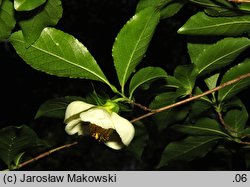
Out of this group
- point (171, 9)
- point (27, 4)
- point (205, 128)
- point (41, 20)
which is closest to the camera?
point (27, 4)

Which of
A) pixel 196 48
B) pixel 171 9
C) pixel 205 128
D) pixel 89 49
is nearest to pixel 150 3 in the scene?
pixel 171 9

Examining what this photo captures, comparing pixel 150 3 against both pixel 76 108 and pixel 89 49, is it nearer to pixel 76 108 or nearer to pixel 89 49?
pixel 76 108

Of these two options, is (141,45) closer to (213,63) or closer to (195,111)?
(213,63)

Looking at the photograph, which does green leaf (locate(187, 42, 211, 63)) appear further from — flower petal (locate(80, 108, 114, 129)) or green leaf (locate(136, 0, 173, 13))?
flower petal (locate(80, 108, 114, 129))

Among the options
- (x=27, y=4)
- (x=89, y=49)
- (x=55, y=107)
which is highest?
(x=89, y=49)

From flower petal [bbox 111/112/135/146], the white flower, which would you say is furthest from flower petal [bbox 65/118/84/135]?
flower petal [bbox 111/112/135/146]

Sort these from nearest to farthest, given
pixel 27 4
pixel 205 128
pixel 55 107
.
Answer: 1. pixel 27 4
2. pixel 55 107
3. pixel 205 128

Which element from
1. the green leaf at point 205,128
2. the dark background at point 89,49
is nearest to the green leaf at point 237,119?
the green leaf at point 205,128

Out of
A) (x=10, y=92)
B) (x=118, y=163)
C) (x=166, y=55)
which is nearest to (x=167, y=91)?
(x=166, y=55)
